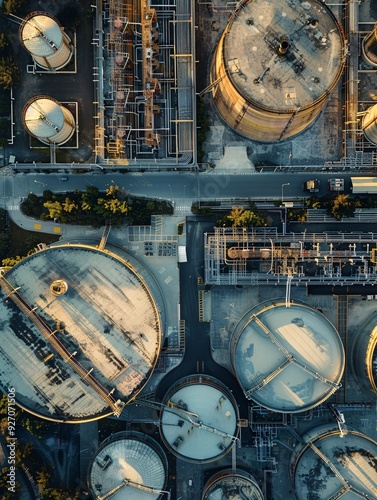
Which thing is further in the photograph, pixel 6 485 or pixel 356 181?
pixel 356 181

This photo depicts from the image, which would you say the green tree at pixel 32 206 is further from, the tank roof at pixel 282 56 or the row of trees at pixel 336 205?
the row of trees at pixel 336 205

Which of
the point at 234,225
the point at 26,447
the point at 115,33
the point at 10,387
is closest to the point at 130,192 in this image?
the point at 234,225

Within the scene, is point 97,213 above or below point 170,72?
below

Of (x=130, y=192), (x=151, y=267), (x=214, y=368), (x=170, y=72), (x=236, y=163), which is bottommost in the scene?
(x=214, y=368)

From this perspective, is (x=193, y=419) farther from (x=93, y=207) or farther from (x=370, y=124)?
(x=370, y=124)

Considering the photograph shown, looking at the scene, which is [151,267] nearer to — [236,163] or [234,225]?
[234,225]

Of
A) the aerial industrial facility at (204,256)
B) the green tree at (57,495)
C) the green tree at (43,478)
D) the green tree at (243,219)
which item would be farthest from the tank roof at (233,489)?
the green tree at (243,219)

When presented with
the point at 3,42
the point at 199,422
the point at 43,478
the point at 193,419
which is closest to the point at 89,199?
the point at 3,42
